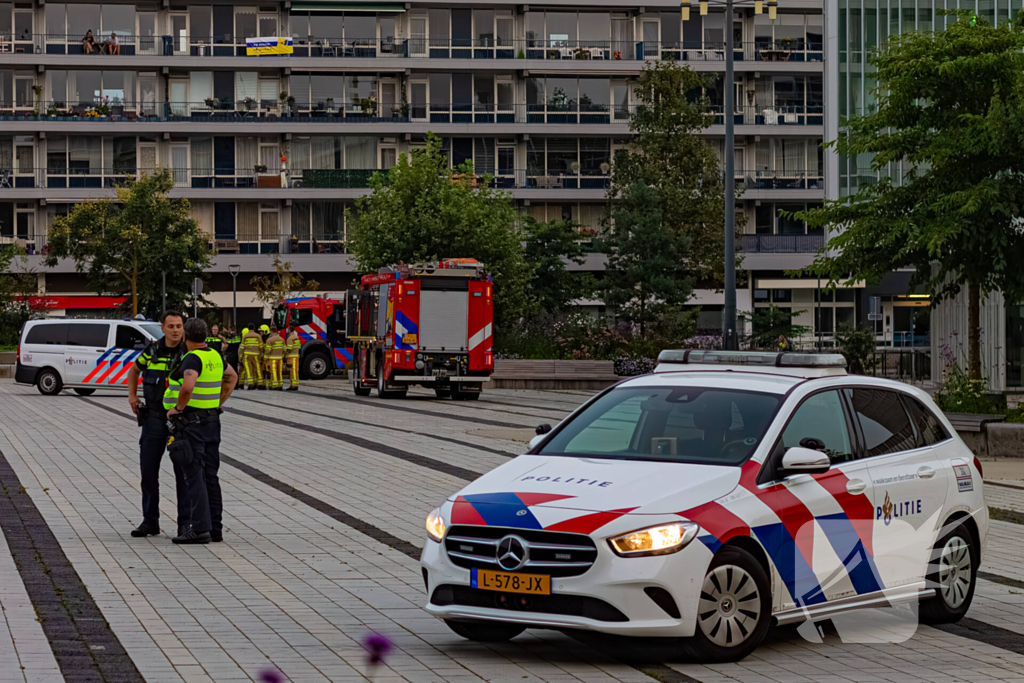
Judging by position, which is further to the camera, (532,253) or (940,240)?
(532,253)

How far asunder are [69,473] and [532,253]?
41.3 m

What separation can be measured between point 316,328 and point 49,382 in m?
12.2

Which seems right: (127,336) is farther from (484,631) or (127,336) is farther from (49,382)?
(484,631)

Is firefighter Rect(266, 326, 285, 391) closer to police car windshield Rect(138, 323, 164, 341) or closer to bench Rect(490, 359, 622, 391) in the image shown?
police car windshield Rect(138, 323, 164, 341)

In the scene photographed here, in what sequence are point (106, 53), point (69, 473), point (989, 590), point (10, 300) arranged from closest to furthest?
point (989, 590)
point (69, 473)
point (10, 300)
point (106, 53)

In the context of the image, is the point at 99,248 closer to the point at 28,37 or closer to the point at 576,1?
the point at 28,37

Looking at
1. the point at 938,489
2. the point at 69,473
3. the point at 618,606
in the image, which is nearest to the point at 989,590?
the point at 938,489

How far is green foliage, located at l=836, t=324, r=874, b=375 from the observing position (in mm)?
39969

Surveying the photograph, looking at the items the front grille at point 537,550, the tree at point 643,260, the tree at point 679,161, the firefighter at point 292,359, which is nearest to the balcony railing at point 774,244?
the tree at point 679,161

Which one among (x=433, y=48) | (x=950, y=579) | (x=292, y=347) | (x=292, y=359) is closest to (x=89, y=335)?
(x=292, y=359)

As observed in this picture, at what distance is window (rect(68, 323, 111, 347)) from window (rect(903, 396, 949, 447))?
2887 cm

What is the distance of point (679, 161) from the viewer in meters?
60.4

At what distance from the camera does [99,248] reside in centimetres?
5662

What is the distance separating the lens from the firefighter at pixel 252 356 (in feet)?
128
